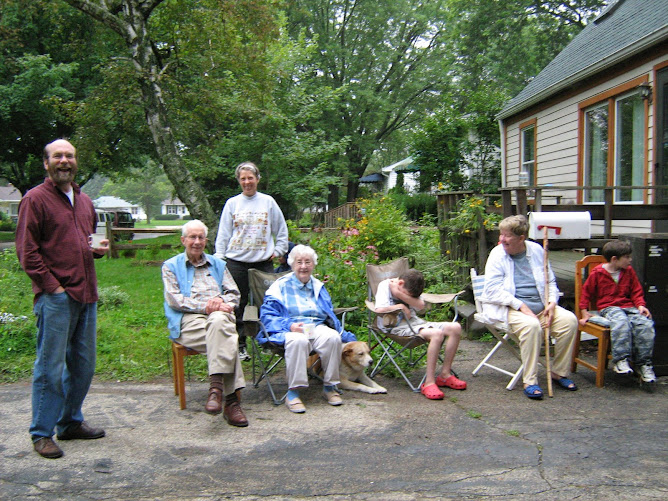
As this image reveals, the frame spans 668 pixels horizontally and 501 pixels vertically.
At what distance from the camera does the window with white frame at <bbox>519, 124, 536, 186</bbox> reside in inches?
460

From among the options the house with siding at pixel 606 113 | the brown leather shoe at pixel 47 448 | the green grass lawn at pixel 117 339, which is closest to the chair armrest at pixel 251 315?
the green grass lawn at pixel 117 339

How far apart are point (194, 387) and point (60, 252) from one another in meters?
1.81

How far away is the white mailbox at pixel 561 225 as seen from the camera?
18.0ft

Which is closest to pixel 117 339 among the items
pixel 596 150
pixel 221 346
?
pixel 221 346

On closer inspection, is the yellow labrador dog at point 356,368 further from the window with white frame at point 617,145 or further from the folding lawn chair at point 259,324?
the window with white frame at point 617,145

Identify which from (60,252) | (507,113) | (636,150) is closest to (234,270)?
(60,252)

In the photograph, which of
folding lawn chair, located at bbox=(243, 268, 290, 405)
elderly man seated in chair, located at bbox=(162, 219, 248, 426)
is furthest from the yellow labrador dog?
elderly man seated in chair, located at bbox=(162, 219, 248, 426)

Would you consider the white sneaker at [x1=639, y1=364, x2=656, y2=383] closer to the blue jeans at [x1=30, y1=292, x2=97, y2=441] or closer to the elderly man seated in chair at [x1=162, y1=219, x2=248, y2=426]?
the elderly man seated in chair at [x1=162, y1=219, x2=248, y2=426]

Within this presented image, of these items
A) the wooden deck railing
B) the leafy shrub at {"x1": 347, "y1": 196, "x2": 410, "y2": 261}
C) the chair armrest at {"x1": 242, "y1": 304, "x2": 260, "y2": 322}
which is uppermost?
the wooden deck railing

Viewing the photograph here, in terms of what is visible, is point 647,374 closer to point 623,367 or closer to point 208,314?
point 623,367

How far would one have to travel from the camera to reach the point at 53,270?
3.21 m

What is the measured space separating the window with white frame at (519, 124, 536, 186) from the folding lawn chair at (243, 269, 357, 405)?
8.00 metres

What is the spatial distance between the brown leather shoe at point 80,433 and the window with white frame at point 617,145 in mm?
7402

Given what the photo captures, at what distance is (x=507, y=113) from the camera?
40.3 ft
